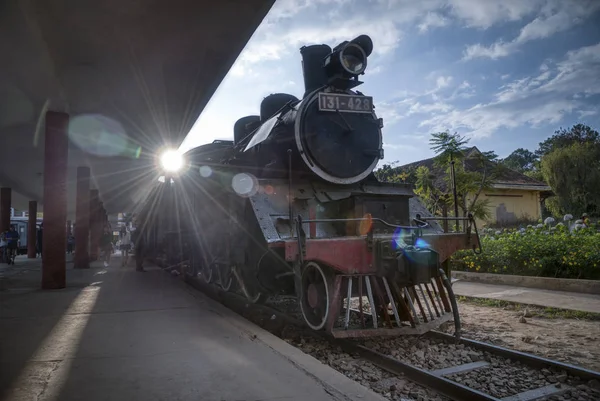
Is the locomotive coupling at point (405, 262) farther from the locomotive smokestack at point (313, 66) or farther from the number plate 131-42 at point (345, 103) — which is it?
the locomotive smokestack at point (313, 66)

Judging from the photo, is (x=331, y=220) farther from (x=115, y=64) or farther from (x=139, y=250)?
(x=139, y=250)

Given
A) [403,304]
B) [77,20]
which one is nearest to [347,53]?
[403,304]

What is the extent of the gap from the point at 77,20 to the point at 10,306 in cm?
441

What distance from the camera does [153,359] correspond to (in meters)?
3.57

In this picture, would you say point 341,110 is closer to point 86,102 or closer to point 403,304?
point 403,304

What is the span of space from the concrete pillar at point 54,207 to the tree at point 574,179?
24898 millimetres

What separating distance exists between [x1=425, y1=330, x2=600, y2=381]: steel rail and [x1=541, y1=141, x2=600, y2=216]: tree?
23584 millimetres

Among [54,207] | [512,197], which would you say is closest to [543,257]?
[54,207]

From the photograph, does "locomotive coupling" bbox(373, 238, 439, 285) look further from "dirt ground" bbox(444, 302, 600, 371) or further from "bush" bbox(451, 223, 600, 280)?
"bush" bbox(451, 223, 600, 280)

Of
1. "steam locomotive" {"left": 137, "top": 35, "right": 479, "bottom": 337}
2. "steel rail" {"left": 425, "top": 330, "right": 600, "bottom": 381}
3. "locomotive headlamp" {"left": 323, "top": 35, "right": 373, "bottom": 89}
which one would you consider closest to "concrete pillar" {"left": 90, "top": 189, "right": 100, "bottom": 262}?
"steam locomotive" {"left": 137, "top": 35, "right": 479, "bottom": 337}

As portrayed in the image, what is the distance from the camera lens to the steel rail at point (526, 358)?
3416 millimetres

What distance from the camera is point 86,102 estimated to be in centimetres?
907

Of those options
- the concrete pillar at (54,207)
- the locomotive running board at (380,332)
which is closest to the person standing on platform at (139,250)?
the concrete pillar at (54,207)

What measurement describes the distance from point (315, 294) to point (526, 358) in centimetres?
209
